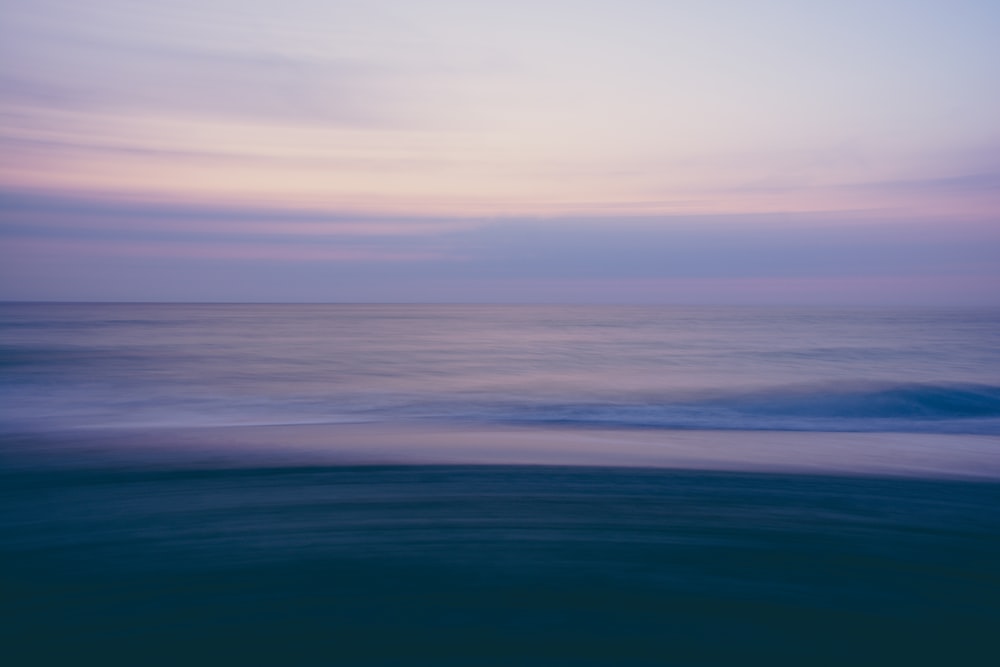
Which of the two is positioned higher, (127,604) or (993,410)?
(993,410)

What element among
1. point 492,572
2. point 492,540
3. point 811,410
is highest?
point 811,410

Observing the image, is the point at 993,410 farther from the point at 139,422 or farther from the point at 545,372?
the point at 139,422

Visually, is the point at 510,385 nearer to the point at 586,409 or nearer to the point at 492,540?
the point at 586,409

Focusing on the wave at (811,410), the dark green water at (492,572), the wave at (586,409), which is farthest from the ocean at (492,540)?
the wave at (811,410)

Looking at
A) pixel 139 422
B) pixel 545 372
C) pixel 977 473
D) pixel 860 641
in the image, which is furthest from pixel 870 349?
pixel 860 641

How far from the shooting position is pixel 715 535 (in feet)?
18.5

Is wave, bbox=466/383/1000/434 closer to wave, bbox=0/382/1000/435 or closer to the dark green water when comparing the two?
wave, bbox=0/382/1000/435

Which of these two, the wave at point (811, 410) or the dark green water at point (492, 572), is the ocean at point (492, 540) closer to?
the dark green water at point (492, 572)

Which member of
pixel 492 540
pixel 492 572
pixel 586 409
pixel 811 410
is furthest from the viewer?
pixel 811 410

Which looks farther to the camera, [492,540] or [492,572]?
[492,540]

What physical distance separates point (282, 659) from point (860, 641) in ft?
9.09

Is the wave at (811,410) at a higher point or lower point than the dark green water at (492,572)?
higher

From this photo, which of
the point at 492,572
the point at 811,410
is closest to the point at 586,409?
the point at 811,410

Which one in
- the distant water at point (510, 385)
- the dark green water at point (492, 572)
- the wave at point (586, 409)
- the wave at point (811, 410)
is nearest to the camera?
the dark green water at point (492, 572)
